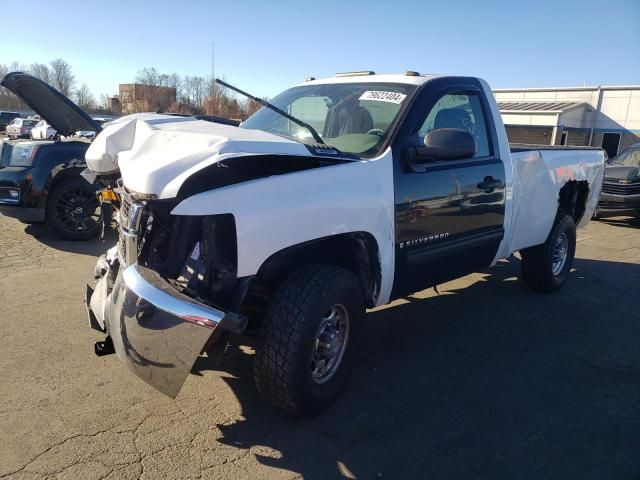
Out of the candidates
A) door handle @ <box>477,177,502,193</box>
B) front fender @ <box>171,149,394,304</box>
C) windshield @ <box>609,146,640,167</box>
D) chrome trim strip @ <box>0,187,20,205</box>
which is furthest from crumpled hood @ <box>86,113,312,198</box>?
windshield @ <box>609,146,640,167</box>

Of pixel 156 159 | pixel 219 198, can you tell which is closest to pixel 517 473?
pixel 219 198

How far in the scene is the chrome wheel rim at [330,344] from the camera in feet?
10.1

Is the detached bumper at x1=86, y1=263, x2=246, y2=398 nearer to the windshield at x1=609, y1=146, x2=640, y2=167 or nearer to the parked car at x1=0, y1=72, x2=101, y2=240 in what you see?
the parked car at x1=0, y1=72, x2=101, y2=240

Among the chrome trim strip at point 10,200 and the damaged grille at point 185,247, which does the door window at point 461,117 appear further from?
the chrome trim strip at point 10,200

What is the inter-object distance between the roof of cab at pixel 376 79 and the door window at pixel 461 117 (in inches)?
8.7

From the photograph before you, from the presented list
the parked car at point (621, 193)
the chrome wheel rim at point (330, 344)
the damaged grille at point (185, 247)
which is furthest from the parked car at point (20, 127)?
the chrome wheel rim at point (330, 344)

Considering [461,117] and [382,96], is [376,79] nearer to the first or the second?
[382,96]

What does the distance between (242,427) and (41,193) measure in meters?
5.35

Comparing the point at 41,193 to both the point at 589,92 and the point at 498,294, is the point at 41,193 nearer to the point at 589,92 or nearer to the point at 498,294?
the point at 498,294

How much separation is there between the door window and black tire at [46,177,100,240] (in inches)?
199

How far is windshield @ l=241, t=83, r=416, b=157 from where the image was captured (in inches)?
143

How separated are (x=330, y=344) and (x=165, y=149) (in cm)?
148

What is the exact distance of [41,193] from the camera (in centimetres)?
688

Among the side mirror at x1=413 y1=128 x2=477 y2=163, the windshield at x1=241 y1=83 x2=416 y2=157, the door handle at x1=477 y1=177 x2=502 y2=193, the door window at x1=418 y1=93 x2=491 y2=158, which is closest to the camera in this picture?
the side mirror at x1=413 y1=128 x2=477 y2=163
